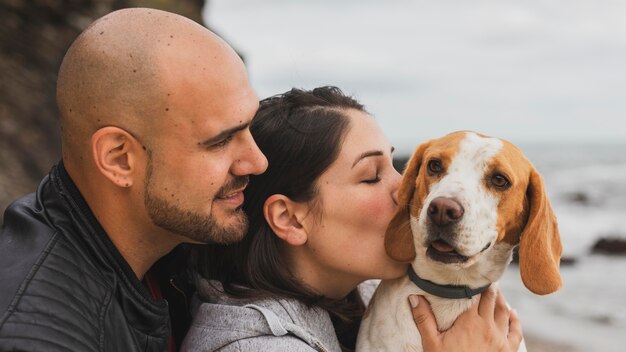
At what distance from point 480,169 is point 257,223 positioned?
93 centimetres

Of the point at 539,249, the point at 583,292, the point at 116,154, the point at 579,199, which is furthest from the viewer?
the point at 579,199

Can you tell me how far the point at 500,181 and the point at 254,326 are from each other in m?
1.09

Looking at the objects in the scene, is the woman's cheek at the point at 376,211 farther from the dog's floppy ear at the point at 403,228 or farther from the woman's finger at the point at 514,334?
the woman's finger at the point at 514,334

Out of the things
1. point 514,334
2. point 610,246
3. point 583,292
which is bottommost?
point 610,246

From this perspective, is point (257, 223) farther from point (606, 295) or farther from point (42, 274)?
point (606, 295)

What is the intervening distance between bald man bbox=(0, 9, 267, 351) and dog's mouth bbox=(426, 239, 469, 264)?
721 millimetres

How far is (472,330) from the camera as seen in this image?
2.80 metres

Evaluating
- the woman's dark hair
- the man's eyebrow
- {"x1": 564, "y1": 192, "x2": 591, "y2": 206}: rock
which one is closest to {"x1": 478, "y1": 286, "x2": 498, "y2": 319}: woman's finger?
the woman's dark hair

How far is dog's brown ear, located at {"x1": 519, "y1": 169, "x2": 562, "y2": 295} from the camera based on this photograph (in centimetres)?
276

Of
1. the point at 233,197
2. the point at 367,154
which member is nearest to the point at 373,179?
the point at 367,154

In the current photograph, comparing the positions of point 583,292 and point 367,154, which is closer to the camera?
point 367,154

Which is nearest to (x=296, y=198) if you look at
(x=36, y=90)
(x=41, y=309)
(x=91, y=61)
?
(x=91, y=61)

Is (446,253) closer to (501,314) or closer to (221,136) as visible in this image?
(501,314)

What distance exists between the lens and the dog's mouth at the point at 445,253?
2660mm
